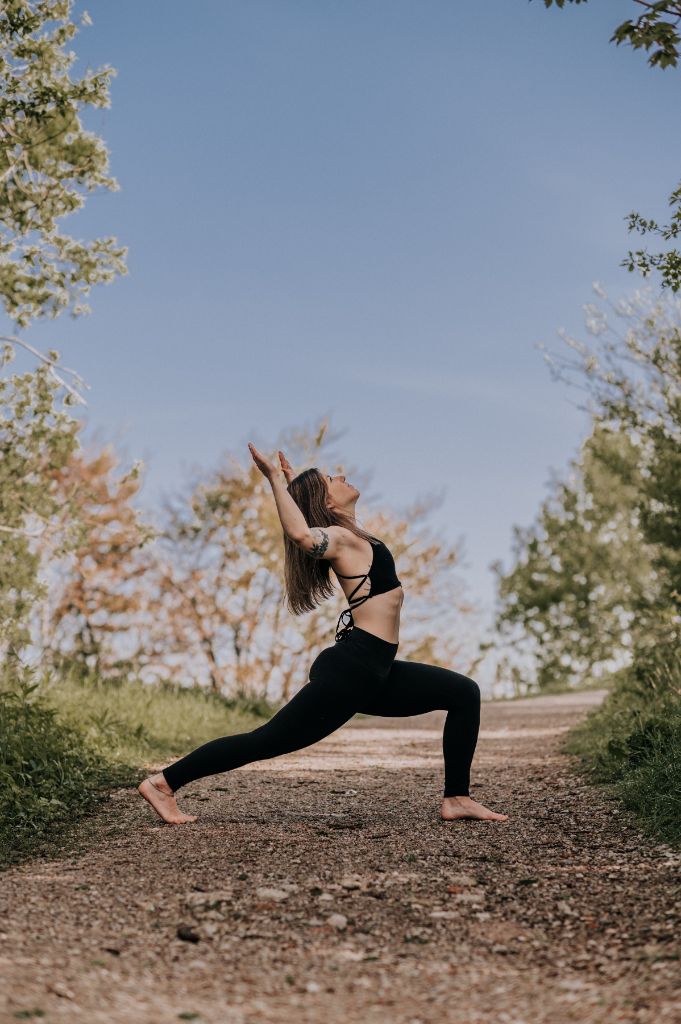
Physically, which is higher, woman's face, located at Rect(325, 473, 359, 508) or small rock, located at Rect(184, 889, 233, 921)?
woman's face, located at Rect(325, 473, 359, 508)

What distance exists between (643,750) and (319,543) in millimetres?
3092

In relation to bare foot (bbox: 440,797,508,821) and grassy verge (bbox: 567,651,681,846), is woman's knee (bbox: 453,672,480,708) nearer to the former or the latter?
bare foot (bbox: 440,797,508,821)

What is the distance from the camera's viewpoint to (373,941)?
3305mm

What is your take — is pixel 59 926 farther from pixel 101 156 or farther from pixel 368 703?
pixel 101 156

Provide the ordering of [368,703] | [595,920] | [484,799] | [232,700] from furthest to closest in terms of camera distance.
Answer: [232,700] < [484,799] < [368,703] < [595,920]

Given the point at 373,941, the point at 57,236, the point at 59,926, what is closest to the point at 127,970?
the point at 59,926

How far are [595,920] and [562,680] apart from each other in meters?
23.8

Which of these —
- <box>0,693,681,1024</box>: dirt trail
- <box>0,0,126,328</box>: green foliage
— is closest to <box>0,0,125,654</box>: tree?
<box>0,0,126,328</box>: green foliage

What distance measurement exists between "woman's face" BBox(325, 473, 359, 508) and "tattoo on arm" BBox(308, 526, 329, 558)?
0.95 feet

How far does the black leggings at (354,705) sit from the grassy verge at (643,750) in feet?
3.51

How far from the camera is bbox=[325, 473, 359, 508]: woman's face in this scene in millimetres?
4836

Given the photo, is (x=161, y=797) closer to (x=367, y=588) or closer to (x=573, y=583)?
(x=367, y=588)

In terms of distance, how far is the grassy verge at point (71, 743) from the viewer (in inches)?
215

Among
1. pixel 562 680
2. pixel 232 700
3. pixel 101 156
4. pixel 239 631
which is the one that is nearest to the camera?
pixel 101 156
